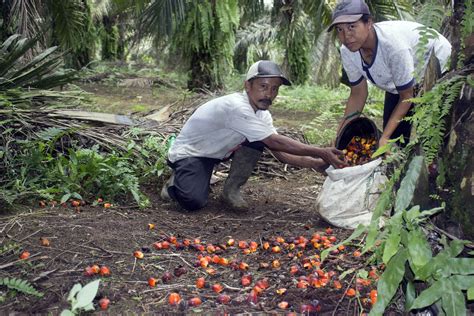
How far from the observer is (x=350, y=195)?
13.2 feet

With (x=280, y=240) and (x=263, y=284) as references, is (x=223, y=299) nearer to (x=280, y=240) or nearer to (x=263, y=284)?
(x=263, y=284)

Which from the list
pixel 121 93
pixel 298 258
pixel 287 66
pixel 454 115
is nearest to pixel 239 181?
pixel 298 258

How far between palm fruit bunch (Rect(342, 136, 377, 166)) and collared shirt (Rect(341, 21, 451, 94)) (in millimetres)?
396

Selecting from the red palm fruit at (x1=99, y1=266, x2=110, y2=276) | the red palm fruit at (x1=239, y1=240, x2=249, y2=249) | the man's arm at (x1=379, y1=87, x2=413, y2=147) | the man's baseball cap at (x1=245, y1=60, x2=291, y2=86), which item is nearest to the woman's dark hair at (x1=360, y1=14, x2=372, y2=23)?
the man's arm at (x1=379, y1=87, x2=413, y2=147)

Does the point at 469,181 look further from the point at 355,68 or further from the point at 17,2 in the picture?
the point at 17,2

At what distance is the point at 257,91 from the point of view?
14.8ft

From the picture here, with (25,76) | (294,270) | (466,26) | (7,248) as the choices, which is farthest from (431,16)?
(25,76)

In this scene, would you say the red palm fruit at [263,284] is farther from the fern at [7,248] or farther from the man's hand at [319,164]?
the man's hand at [319,164]

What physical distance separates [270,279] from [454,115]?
4.24 feet

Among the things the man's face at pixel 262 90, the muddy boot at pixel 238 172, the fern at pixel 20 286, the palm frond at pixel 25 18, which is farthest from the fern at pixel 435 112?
the palm frond at pixel 25 18

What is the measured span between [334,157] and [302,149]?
28cm

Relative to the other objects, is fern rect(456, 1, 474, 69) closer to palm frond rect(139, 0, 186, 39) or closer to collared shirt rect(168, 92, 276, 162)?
collared shirt rect(168, 92, 276, 162)

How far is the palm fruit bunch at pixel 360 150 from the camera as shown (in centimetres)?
420

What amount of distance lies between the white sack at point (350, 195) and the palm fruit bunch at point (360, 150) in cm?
19
